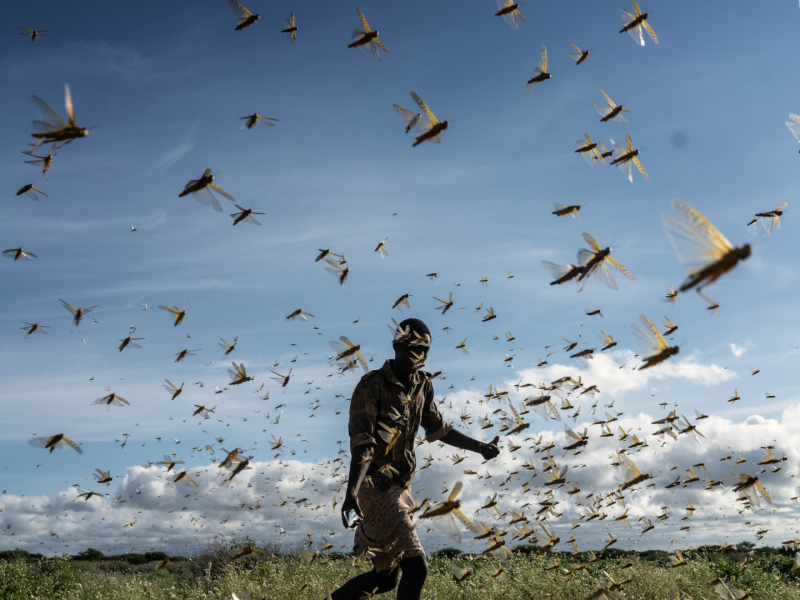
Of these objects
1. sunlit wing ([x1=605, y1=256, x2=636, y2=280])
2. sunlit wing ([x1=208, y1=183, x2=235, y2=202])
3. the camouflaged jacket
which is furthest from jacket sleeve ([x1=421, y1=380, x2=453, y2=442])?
sunlit wing ([x1=208, y1=183, x2=235, y2=202])

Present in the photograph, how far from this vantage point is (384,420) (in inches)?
172

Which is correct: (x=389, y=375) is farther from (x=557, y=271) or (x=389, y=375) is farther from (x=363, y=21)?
(x=363, y=21)

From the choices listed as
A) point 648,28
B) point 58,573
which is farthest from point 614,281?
point 58,573

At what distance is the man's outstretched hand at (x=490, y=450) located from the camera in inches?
192

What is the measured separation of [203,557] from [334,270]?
10220mm

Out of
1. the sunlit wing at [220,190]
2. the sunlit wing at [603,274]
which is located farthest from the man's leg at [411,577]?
the sunlit wing at [220,190]

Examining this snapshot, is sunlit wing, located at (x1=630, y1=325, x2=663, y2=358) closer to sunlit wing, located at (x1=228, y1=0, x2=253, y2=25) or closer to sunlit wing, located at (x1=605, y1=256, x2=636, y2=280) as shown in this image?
sunlit wing, located at (x1=605, y1=256, x2=636, y2=280)

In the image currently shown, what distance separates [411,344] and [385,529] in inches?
62.7

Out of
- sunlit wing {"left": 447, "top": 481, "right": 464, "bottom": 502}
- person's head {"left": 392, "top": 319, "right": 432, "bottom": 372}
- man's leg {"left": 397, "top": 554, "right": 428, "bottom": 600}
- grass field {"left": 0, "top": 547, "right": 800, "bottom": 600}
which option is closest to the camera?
sunlit wing {"left": 447, "top": 481, "right": 464, "bottom": 502}

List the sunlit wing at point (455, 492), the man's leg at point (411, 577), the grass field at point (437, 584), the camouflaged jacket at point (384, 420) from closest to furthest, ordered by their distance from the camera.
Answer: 1. the sunlit wing at point (455, 492)
2. the man's leg at point (411, 577)
3. the camouflaged jacket at point (384, 420)
4. the grass field at point (437, 584)

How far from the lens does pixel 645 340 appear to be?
3250 millimetres

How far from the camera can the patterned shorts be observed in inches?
158

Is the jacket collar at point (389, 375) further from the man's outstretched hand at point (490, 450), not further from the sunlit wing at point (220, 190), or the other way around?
the sunlit wing at point (220, 190)

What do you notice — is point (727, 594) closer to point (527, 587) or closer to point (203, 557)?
point (527, 587)
